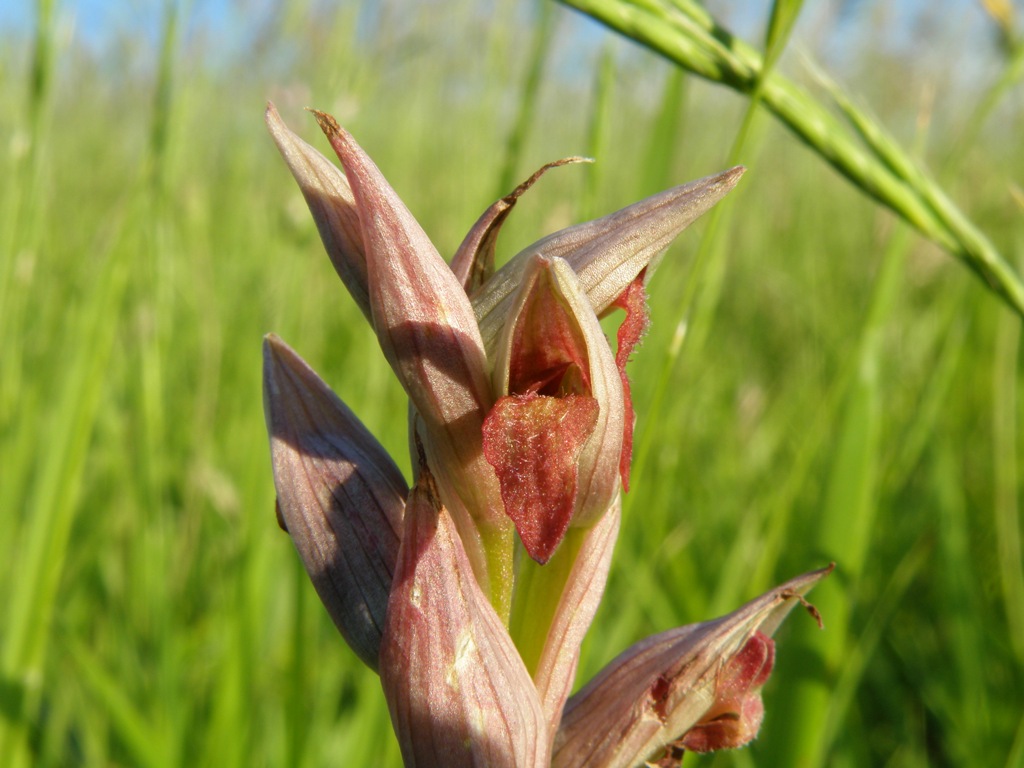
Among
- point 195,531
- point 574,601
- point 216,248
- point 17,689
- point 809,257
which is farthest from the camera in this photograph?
point 216,248

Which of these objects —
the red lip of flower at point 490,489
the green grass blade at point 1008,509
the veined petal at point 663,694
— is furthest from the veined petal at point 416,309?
the green grass blade at point 1008,509

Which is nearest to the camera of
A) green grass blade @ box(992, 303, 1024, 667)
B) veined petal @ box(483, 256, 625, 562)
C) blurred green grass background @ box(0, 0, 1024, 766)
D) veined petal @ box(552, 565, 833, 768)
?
veined petal @ box(483, 256, 625, 562)

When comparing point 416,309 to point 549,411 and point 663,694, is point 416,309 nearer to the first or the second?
point 549,411

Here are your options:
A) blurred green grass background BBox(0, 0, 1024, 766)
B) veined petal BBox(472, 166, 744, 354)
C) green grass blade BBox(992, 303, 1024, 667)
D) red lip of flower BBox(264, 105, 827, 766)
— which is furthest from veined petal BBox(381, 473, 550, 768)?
green grass blade BBox(992, 303, 1024, 667)

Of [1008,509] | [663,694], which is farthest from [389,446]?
[663,694]

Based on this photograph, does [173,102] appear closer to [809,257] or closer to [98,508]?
[98,508]

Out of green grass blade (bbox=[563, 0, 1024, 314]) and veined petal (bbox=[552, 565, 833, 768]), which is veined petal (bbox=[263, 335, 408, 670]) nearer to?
veined petal (bbox=[552, 565, 833, 768])

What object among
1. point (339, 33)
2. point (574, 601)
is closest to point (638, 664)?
point (574, 601)
